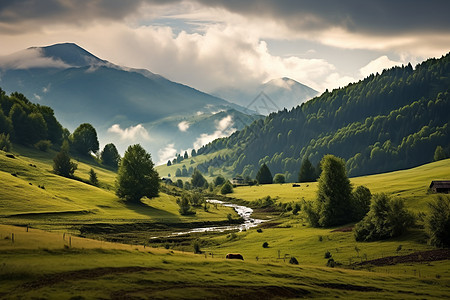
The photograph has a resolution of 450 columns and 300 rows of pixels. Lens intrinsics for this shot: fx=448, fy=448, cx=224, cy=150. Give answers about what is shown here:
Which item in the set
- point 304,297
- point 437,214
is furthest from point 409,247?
point 304,297

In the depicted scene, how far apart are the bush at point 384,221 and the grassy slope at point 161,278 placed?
24.7 meters

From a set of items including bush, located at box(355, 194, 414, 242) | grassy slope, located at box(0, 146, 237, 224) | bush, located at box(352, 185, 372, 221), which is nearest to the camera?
bush, located at box(355, 194, 414, 242)

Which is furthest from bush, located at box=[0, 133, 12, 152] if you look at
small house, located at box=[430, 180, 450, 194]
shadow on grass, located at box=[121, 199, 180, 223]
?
small house, located at box=[430, 180, 450, 194]

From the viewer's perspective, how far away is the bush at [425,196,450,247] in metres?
69.0

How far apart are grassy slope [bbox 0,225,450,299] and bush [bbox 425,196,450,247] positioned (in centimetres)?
1683

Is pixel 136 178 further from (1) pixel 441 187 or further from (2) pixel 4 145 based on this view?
(1) pixel 441 187

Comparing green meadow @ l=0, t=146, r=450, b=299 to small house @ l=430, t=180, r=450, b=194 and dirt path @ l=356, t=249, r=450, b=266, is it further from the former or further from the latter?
small house @ l=430, t=180, r=450, b=194

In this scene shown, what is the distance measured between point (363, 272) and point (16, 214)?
7169 cm

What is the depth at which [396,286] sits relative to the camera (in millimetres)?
50625

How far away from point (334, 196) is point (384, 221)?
87.7 feet

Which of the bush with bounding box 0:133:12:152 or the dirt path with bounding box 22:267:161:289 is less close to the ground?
the bush with bounding box 0:133:12:152

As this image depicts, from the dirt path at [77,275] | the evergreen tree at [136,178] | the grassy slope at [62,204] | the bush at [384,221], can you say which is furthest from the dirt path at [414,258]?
the evergreen tree at [136,178]

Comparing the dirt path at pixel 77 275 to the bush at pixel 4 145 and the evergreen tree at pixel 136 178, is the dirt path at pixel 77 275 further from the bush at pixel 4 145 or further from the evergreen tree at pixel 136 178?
the bush at pixel 4 145

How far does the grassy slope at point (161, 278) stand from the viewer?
37750 millimetres
